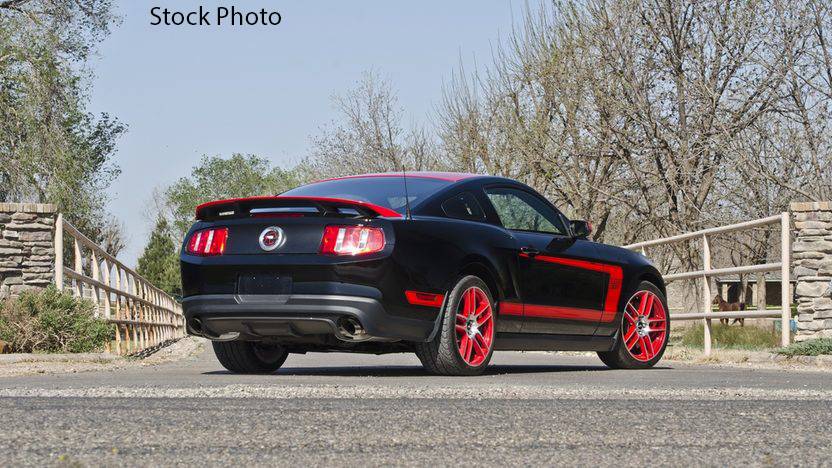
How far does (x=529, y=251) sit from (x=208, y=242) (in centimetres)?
233

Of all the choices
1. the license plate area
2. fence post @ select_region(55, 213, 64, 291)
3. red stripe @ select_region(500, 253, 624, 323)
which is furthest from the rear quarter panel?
fence post @ select_region(55, 213, 64, 291)

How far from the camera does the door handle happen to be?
8.69 metres

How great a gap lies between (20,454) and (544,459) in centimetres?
157

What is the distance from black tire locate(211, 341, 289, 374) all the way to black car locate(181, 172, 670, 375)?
0.03ft

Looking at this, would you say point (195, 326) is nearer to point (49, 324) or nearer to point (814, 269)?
point (49, 324)

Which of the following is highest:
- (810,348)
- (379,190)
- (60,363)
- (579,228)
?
(379,190)

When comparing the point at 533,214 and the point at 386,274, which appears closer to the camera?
the point at 386,274

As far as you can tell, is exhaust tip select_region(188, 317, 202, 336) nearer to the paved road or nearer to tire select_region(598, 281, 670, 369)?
the paved road

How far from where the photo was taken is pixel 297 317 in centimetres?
Answer: 754

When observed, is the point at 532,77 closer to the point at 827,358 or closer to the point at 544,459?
the point at 827,358

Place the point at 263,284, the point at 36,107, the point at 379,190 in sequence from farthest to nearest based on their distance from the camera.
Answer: the point at 36,107 → the point at 379,190 → the point at 263,284

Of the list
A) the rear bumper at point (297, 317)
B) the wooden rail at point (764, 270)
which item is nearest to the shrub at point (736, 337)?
the wooden rail at point (764, 270)

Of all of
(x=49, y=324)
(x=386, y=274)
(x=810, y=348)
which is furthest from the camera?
(x=49, y=324)

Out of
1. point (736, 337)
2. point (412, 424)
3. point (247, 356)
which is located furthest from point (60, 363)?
point (736, 337)
